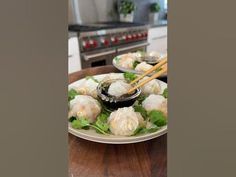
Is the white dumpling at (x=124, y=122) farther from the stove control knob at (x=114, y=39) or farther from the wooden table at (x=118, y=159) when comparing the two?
the stove control knob at (x=114, y=39)

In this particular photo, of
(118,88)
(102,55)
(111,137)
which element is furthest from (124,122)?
(102,55)

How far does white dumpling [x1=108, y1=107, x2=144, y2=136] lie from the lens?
2.22 feet

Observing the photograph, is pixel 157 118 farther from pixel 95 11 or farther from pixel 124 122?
pixel 95 11

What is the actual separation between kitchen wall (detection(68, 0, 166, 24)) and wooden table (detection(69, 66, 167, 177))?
2.20 metres

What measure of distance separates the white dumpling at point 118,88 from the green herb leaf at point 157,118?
0.42 feet

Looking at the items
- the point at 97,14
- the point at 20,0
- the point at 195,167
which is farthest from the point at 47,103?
the point at 97,14

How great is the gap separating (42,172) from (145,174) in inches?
10.1

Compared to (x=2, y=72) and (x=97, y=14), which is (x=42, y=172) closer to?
(x=2, y=72)

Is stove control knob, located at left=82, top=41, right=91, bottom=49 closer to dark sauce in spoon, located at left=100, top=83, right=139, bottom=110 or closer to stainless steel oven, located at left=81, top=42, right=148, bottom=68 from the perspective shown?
stainless steel oven, located at left=81, top=42, right=148, bottom=68

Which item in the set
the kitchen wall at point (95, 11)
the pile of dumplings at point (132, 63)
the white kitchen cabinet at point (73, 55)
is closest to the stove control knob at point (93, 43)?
the white kitchen cabinet at point (73, 55)

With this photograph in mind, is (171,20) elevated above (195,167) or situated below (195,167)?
above

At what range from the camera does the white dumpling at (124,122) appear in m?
0.68

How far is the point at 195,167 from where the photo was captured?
1.29 feet

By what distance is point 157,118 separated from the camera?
2.37ft
